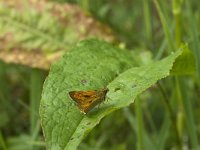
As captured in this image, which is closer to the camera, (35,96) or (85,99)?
(85,99)

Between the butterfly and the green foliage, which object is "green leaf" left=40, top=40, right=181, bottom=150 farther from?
the green foliage

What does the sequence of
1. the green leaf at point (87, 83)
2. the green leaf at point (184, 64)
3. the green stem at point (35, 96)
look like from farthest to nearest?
1. the green stem at point (35, 96)
2. the green leaf at point (184, 64)
3. the green leaf at point (87, 83)

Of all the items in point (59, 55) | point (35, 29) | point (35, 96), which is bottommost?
point (35, 96)

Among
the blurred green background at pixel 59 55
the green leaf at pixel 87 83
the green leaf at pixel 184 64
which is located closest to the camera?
the green leaf at pixel 87 83

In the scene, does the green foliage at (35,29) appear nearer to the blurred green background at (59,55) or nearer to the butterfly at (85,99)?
the blurred green background at (59,55)

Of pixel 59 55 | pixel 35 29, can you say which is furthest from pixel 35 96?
pixel 35 29

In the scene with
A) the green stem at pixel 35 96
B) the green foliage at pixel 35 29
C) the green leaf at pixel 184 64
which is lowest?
the green stem at pixel 35 96

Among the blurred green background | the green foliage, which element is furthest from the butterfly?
the green foliage

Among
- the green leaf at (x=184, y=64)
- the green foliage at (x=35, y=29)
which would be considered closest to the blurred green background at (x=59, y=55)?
the green foliage at (x=35, y=29)

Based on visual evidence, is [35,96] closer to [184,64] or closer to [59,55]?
[59,55]
